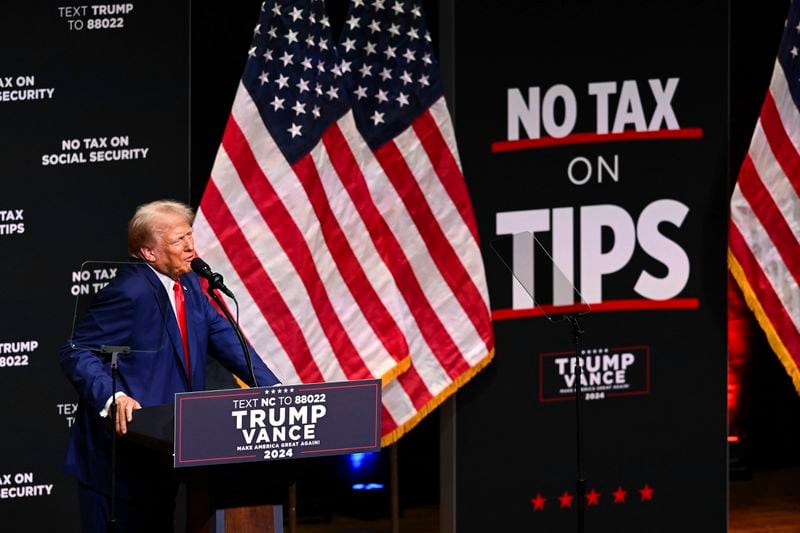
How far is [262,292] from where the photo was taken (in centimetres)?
475

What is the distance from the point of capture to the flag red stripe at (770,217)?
5.23 meters

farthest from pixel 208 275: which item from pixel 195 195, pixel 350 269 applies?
pixel 195 195

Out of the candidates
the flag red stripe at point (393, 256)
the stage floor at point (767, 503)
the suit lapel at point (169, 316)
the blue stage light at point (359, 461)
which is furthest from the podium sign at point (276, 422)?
the stage floor at point (767, 503)

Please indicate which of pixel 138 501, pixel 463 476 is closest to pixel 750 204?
pixel 463 476

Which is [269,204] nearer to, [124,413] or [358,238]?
[358,238]

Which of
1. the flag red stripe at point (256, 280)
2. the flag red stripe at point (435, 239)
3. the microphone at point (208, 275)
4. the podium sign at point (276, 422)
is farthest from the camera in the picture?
the flag red stripe at point (435, 239)

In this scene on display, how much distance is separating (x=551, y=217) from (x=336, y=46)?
1.06 m

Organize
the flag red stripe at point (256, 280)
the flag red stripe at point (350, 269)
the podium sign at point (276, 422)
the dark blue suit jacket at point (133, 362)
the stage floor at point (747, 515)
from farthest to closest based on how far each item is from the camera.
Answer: the stage floor at point (747, 515), the flag red stripe at point (350, 269), the flag red stripe at point (256, 280), the dark blue suit jacket at point (133, 362), the podium sign at point (276, 422)

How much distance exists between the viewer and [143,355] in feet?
11.8

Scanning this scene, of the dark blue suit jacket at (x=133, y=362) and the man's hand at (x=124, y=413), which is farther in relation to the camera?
the dark blue suit jacket at (x=133, y=362)

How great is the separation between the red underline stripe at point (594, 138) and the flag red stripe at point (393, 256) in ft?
1.80

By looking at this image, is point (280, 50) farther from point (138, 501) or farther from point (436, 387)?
point (138, 501)

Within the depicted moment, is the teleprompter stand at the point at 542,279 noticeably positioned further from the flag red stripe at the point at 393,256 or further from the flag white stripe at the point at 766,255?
the flag white stripe at the point at 766,255

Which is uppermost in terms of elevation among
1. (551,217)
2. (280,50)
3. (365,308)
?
(280,50)
